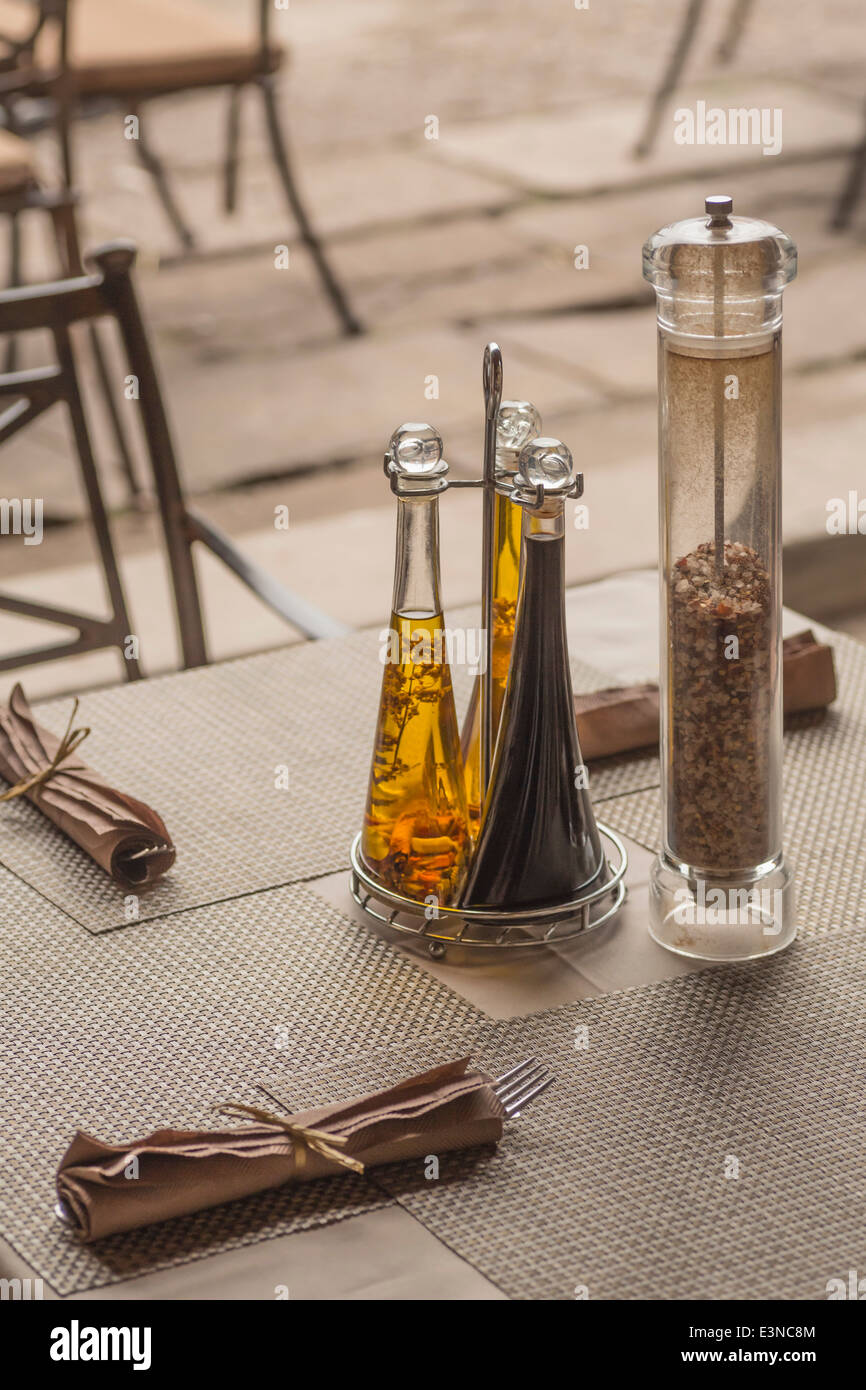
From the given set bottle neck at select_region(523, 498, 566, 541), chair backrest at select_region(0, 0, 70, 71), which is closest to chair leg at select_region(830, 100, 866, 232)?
chair backrest at select_region(0, 0, 70, 71)

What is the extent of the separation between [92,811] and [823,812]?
1.36 feet

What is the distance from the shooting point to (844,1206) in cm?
77

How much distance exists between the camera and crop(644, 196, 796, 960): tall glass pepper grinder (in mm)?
858

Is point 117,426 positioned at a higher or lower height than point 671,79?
lower

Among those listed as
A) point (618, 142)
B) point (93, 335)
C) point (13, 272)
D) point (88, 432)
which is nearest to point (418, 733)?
point (88, 432)

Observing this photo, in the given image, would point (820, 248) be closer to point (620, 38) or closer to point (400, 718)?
point (620, 38)

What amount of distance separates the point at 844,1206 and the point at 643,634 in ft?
1.99

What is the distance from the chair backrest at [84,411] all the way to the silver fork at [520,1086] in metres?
Answer: 0.73

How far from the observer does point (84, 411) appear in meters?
1.52

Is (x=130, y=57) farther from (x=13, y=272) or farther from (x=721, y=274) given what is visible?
(x=721, y=274)

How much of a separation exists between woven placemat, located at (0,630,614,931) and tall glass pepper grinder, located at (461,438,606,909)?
14cm

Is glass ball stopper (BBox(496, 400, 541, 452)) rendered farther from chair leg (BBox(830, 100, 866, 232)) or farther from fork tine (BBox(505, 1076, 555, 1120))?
chair leg (BBox(830, 100, 866, 232))
